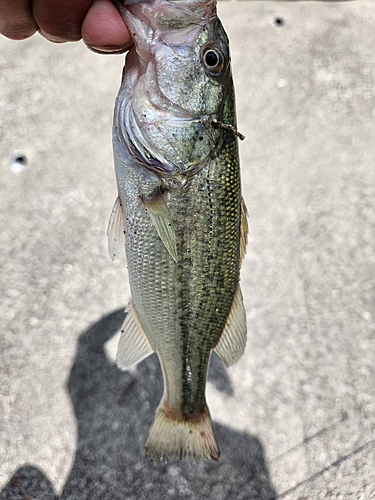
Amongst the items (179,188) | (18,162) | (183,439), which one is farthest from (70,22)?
(18,162)

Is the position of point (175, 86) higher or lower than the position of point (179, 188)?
higher

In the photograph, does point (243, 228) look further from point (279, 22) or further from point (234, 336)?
point (279, 22)

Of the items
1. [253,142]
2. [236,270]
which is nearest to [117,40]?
[236,270]

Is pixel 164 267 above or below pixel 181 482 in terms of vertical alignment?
above

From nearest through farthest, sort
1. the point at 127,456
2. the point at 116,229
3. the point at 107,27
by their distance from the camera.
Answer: the point at 107,27 < the point at 116,229 < the point at 127,456

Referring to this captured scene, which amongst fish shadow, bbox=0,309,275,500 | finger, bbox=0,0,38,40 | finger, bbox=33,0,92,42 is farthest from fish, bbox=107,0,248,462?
fish shadow, bbox=0,309,275,500

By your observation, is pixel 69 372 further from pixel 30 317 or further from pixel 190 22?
pixel 190 22

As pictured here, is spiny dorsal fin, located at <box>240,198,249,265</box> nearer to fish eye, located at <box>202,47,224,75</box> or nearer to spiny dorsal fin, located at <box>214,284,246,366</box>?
spiny dorsal fin, located at <box>214,284,246,366</box>
